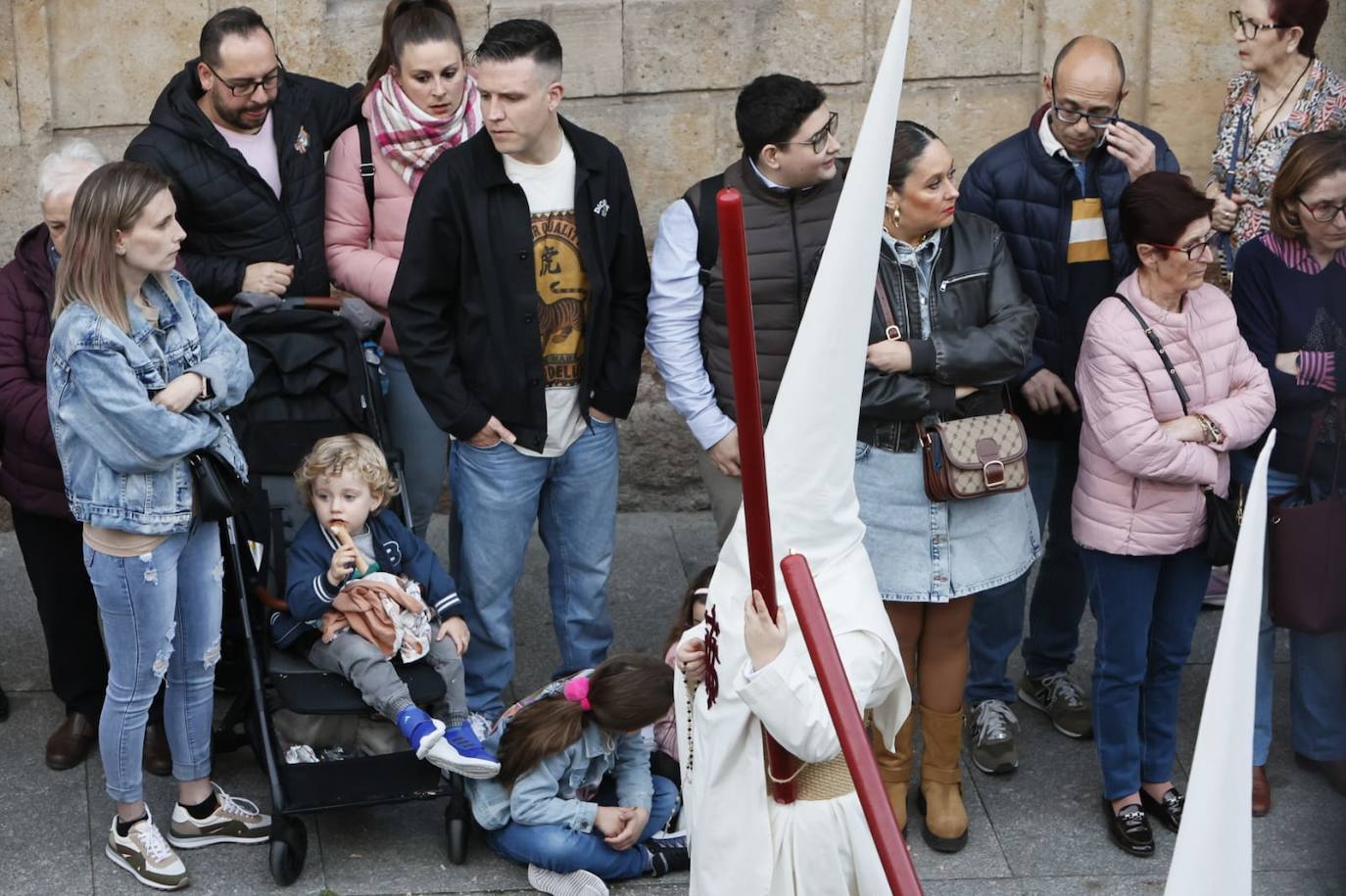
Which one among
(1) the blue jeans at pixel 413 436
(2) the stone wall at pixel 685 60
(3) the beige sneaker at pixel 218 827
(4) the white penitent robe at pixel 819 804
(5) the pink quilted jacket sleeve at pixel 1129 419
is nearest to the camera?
(4) the white penitent robe at pixel 819 804

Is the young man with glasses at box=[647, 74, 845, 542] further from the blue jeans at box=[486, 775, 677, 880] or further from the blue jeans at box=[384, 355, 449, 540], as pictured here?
the blue jeans at box=[486, 775, 677, 880]

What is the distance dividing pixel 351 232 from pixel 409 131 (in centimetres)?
36

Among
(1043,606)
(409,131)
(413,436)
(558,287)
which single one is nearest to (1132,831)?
(1043,606)

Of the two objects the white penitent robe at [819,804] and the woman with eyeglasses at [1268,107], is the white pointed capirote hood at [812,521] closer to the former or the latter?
the white penitent robe at [819,804]

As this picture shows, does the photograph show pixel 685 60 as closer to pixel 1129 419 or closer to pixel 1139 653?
pixel 1129 419

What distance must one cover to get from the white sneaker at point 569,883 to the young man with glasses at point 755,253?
1066 millimetres

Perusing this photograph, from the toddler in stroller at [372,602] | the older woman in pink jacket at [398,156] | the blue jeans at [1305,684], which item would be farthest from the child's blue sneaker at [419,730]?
the blue jeans at [1305,684]

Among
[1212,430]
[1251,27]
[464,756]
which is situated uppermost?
[1251,27]

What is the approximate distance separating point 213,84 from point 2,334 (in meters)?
0.97

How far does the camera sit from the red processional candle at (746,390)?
193 centimetres

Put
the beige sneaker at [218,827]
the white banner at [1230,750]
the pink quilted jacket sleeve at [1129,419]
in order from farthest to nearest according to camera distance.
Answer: the beige sneaker at [218,827]
the pink quilted jacket sleeve at [1129,419]
the white banner at [1230,750]

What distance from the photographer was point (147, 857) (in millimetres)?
4695

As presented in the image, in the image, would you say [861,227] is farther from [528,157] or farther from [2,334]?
[2,334]

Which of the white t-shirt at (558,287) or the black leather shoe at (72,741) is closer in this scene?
the white t-shirt at (558,287)
